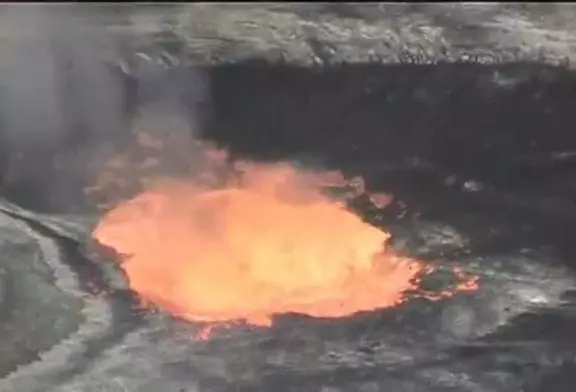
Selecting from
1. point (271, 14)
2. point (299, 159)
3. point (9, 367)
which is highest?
point (271, 14)

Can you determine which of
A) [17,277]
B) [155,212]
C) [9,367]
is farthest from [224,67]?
[9,367]

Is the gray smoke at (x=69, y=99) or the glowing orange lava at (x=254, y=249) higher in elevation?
the gray smoke at (x=69, y=99)

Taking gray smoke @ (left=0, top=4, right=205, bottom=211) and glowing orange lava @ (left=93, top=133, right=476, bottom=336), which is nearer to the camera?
glowing orange lava @ (left=93, top=133, right=476, bottom=336)

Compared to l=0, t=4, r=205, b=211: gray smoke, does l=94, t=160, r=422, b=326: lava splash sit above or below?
below

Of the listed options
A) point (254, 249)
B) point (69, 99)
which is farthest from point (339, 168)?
point (69, 99)

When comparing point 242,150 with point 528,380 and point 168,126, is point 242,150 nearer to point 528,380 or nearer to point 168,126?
point 168,126

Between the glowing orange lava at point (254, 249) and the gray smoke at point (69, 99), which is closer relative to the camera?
the glowing orange lava at point (254, 249)
